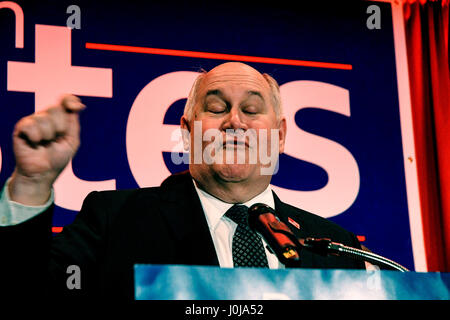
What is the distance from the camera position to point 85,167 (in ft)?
8.43

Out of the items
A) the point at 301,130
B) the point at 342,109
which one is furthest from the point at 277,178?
the point at 342,109

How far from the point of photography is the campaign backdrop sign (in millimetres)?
2619

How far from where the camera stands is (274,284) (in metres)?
0.90

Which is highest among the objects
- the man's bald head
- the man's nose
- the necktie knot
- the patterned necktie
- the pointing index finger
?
the man's bald head

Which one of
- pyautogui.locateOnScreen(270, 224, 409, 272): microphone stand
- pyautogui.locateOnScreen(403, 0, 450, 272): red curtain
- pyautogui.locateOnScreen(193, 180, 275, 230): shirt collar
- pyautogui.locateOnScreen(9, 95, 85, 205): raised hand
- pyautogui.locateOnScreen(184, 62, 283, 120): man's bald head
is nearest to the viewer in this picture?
pyautogui.locateOnScreen(9, 95, 85, 205): raised hand

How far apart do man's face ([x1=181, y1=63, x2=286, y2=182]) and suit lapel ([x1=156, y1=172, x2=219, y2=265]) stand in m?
0.10

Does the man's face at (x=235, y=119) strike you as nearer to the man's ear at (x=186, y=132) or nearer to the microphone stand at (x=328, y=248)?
the man's ear at (x=186, y=132)

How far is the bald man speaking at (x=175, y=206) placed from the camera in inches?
41.6

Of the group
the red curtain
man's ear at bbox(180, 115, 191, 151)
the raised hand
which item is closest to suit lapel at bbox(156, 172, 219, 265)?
man's ear at bbox(180, 115, 191, 151)

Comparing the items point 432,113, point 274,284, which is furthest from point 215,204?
point 432,113

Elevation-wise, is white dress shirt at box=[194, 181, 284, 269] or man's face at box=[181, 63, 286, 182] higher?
man's face at box=[181, 63, 286, 182]

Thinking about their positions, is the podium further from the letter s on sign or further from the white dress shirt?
the letter s on sign

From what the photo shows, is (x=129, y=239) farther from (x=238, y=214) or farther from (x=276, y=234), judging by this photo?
(x=276, y=234)

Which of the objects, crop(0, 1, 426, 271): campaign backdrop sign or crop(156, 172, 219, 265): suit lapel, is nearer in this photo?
crop(156, 172, 219, 265): suit lapel
